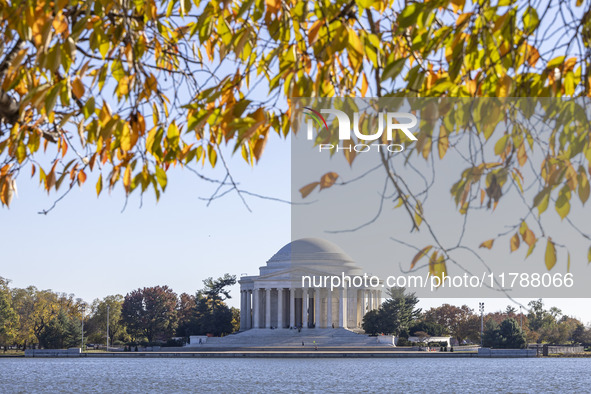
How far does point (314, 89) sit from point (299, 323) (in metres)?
109

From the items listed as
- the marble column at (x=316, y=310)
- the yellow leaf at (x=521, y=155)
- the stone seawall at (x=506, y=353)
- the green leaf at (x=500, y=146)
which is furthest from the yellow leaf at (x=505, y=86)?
the marble column at (x=316, y=310)

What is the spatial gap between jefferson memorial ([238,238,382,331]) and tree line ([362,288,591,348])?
756 centimetres

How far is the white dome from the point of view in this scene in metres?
115

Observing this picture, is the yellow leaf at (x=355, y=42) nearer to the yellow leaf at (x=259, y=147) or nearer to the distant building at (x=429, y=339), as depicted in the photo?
the yellow leaf at (x=259, y=147)

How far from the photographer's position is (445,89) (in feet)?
20.5

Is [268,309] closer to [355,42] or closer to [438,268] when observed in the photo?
[438,268]

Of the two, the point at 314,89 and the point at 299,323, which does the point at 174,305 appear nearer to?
the point at 299,323

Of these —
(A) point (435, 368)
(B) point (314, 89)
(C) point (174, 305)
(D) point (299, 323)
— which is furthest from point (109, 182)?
(C) point (174, 305)

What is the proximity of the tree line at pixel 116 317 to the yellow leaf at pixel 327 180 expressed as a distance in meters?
103

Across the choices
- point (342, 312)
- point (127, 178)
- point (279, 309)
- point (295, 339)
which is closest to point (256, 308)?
point (279, 309)

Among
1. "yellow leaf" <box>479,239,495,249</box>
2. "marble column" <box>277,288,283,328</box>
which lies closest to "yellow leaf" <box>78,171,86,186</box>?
"yellow leaf" <box>479,239,495,249</box>

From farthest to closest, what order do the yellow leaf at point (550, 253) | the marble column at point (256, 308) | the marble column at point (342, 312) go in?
1. the marble column at point (256, 308)
2. the marble column at point (342, 312)
3. the yellow leaf at point (550, 253)

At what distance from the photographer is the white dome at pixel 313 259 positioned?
115 meters

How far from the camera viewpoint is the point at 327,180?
6996mm
